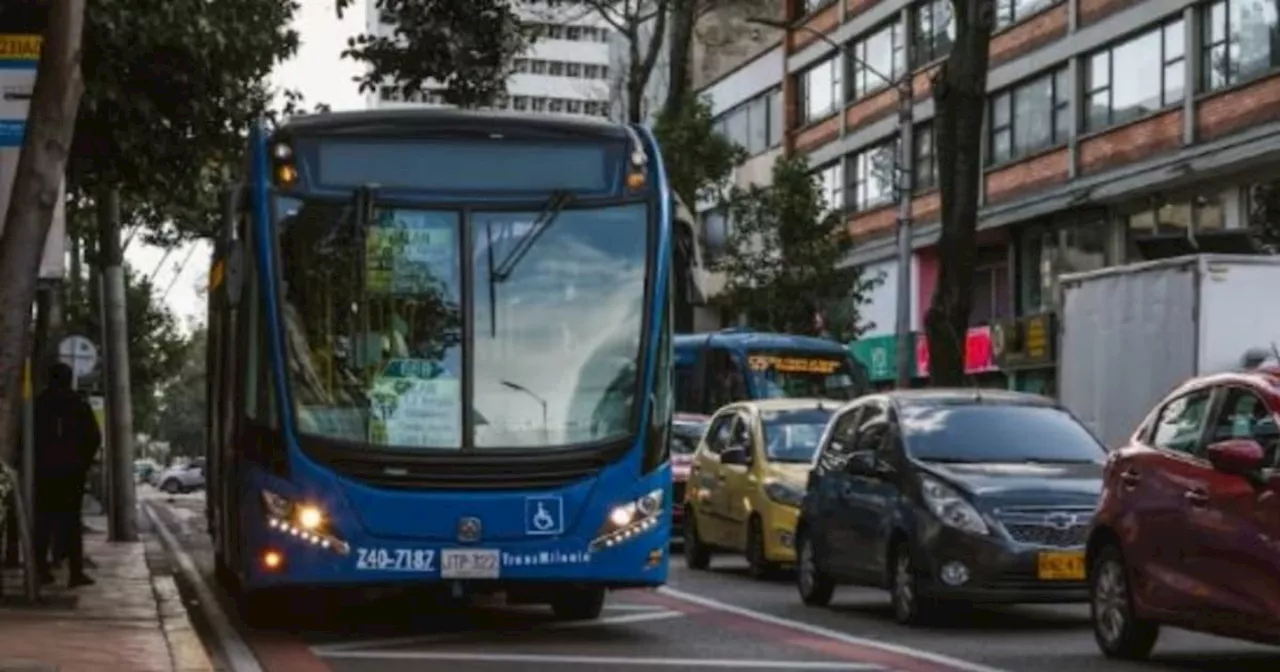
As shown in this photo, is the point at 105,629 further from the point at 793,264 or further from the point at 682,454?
the point at 793,264

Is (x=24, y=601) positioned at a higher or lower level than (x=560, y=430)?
lower

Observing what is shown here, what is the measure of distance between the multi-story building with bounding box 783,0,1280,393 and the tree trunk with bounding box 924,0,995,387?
4.18 meters

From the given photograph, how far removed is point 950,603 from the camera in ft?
59.5

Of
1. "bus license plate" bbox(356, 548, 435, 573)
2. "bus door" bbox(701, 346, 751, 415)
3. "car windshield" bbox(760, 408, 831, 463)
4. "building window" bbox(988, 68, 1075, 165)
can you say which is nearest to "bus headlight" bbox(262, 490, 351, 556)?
"bus license plate" bbox(356, 548, 435, 573)

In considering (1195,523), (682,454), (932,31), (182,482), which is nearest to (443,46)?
(1195,523)

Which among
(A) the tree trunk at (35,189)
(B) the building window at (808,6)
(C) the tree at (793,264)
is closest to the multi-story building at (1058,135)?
(B) the building window at (808,6)

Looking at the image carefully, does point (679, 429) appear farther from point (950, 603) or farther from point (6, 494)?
point (6, 494)

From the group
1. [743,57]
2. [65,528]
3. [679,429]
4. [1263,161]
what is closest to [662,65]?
[743,57]

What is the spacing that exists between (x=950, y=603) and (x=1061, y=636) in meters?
1.57

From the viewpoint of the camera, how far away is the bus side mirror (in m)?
16.3

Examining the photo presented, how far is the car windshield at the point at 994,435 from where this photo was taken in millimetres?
17953

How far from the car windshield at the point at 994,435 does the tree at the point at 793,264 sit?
97.7ft

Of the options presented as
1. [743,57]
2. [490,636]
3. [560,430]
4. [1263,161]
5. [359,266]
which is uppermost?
[743,57]

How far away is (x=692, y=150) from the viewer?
50.9 meters
